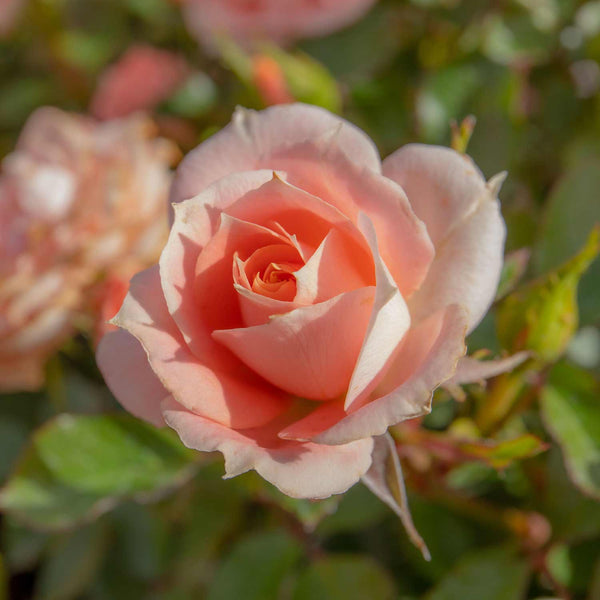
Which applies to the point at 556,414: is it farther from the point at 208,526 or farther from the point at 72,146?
the point at 72,146

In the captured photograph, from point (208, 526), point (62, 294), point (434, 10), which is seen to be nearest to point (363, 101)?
point (434, 10)

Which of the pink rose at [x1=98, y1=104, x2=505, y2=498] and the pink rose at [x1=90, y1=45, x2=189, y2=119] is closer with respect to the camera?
the pink rose at [x1=98, y1=104, x2=505, y2=498]

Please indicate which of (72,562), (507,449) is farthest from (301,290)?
(72,562)

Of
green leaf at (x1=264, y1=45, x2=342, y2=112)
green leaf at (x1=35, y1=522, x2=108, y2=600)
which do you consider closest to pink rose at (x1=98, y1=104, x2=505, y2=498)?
green leaf at (x1=264, y1=45, x2=342, y2=112)

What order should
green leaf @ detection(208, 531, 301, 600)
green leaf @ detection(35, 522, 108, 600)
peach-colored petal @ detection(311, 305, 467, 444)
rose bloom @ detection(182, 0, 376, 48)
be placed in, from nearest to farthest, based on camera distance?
1. peach-colored petal @ detection(311, 305, 467, 444)
2. green leaf @ detection(208, 531, 301, 600)
3. green leaf @ detection(35, 522, 108, 600)
4. rose bloom @ detection(182, 0, 376, 48)

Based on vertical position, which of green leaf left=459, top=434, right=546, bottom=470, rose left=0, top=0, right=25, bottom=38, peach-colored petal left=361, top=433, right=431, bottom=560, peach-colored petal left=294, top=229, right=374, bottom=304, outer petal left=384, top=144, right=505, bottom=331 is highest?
outer petal left=384, top=144, right=505, bottom=331

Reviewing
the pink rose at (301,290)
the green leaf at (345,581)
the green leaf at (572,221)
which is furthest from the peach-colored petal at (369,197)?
the green leaf at (345,581)

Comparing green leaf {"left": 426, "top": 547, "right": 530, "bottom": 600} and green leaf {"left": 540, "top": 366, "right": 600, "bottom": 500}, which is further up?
green leaf {"left": 540, "top": 366, "right": 600, "bottom": 500}

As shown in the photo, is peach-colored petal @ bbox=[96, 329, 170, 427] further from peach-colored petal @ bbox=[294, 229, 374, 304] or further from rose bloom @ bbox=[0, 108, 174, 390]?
rose bloom @ bbox=[0, 108, 174, 390]
